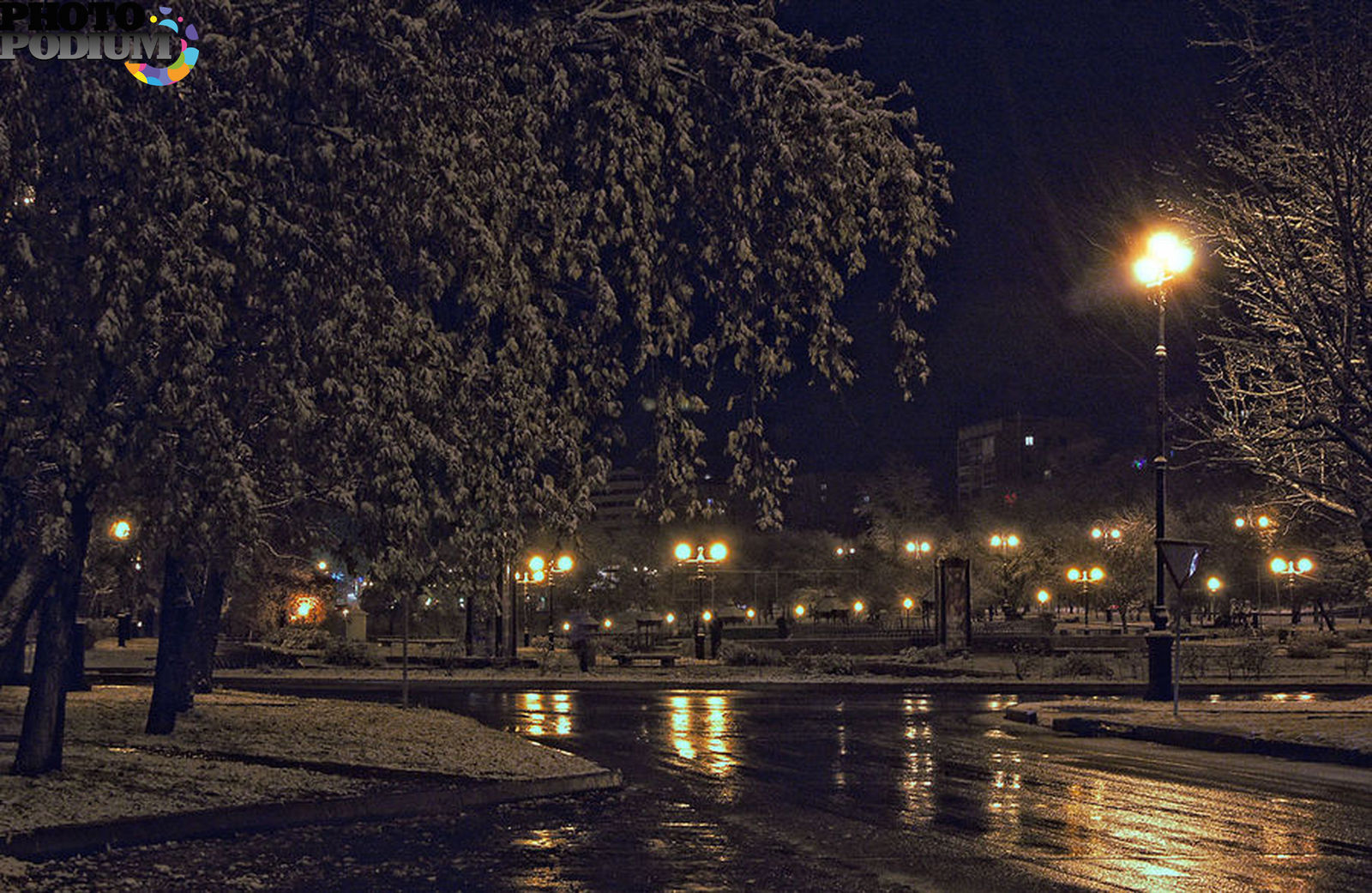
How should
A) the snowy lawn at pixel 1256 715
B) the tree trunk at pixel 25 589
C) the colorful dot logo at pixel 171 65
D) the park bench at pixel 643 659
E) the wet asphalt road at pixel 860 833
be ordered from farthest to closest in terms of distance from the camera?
the park bench at pixel 643 659
the snowy lawn at pixel 1256 715
the tree trunk at pixel 25 589
the colorful dot logo at pixel 171 65
the wet asphalt road at pixel 860 833

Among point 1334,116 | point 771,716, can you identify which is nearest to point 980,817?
point 1334,116

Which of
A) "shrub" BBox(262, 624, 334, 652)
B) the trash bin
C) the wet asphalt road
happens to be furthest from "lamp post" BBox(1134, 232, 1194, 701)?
"shrub" BBox(262, 624, 334, 652)

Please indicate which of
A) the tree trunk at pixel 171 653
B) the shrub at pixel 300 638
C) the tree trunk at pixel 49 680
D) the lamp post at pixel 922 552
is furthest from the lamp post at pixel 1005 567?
the tree trunk at pixel 49 680

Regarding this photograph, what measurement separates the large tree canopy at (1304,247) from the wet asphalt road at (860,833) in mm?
5116

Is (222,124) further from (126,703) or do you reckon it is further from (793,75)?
(126,703)

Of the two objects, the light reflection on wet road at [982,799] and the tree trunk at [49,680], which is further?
the tree trunk at [49,680]

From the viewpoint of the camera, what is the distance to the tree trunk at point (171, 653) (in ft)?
67.6

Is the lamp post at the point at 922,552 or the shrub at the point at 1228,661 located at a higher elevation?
the lamp post at the point at 922,552

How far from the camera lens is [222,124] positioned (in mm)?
11711

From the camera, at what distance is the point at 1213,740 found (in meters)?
23.2

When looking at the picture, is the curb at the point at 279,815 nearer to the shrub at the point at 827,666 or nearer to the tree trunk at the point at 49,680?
the tree trunk at the point at 49,680

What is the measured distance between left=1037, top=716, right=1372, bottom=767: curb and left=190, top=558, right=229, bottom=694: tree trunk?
12766mm

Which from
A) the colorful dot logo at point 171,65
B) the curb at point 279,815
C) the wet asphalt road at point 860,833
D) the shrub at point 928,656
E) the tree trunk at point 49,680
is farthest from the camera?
the shrub at point 928,656

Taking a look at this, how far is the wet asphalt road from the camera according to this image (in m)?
→ 11.4
